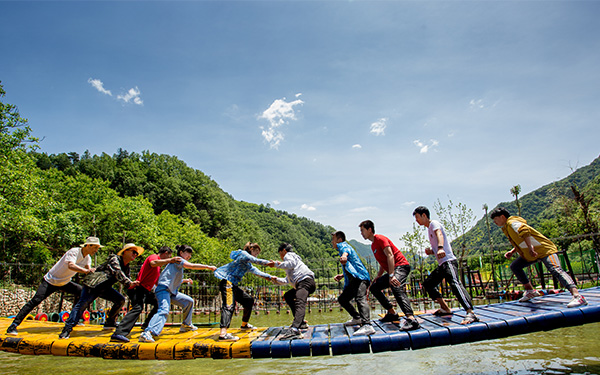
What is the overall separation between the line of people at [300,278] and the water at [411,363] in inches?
20.0

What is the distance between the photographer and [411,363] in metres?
5.15

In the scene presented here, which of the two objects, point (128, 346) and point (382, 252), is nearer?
point (128, 346)

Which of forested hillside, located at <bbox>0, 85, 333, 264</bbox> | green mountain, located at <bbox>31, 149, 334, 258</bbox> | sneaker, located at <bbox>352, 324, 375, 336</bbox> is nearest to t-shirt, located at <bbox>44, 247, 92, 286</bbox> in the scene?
sneaker, located at <bbox>352, 324, 375, 336</bbox>

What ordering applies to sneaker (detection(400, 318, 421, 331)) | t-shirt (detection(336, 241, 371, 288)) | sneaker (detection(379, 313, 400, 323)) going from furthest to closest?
sneaker (detection(379, 313, 400, 323))
t-shirt (detection(336, 241, 371, 288))
sneaker (detection(400, 318, 421, 331))

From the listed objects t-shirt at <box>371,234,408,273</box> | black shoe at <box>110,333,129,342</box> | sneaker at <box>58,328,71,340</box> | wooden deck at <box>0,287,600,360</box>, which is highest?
t-shirt at <box>371,234,408,273</box>

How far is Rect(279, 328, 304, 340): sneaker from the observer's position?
15.9ft

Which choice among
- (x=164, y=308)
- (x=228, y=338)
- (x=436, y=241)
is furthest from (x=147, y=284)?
(x=436, y=241)

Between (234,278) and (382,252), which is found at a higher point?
(382,252)

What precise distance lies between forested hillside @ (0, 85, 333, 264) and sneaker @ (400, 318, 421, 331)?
19175mm

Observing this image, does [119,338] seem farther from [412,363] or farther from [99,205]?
[99,205]

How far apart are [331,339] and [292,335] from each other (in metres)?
0.68

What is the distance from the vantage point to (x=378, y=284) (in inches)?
225

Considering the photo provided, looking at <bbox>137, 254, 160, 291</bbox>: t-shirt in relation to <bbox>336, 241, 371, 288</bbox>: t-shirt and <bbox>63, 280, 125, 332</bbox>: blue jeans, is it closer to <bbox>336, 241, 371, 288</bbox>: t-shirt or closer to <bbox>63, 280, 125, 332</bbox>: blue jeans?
<bbox>63, 280, 125, 332</bbox>: blue jeans

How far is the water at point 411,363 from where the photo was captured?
181 inches
